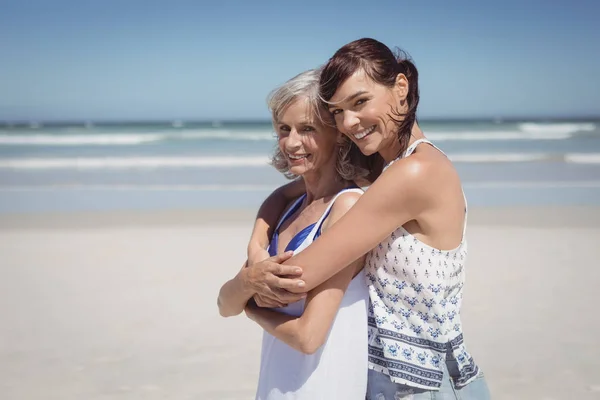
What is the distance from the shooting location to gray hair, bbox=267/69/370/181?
254 centimetres

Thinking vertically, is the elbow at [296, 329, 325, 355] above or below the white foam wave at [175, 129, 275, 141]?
below

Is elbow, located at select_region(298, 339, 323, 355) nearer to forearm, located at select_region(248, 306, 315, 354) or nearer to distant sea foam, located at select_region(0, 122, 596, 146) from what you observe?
forearm, located at select_region(248, 306, 315, 354)

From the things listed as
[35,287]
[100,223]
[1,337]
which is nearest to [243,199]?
[100,223]

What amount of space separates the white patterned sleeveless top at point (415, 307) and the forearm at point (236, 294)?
0.46 metres

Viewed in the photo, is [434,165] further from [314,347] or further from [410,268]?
[314,347]

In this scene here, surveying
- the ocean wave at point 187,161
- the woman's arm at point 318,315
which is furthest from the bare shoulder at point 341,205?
the ocean wave at point 187,161

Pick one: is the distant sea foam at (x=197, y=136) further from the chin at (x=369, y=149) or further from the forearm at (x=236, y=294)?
the chin at (x=369, y=149)

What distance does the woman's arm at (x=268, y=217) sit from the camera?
278 cm

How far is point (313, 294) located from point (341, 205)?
32 cm

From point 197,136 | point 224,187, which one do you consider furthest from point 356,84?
point 197,136

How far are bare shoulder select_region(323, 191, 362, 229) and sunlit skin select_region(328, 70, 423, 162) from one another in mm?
156

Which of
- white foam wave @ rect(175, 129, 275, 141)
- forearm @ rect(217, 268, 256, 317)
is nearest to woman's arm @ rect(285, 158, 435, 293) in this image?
forearm @ rect(217, 268, 256, 317)

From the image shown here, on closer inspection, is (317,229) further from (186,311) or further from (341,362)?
(186,311)

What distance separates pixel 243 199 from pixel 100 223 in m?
3.07
